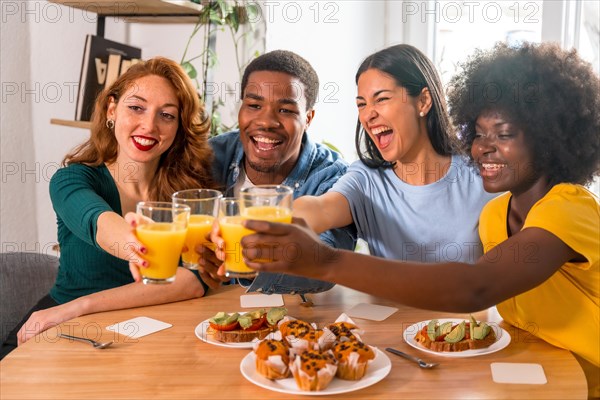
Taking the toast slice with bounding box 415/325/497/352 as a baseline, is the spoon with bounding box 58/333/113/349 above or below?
below

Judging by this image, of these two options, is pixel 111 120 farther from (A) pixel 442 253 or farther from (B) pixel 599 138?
(B) pixel 599 138

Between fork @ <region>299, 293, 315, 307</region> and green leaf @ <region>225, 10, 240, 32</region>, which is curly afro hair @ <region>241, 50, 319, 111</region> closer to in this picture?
green leaf @ <region>225, 10, 240, 32</region>

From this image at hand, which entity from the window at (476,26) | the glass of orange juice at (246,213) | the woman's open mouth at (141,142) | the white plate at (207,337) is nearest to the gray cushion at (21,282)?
the woman's open mouth at (141,142)

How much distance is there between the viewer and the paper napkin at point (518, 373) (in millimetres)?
1417

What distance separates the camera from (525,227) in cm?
155

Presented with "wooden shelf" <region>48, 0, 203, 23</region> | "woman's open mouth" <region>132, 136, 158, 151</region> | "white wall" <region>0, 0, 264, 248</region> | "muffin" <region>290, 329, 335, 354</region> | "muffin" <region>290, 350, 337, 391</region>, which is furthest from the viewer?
"white wall" <region>0, 0, 264, 248</region>

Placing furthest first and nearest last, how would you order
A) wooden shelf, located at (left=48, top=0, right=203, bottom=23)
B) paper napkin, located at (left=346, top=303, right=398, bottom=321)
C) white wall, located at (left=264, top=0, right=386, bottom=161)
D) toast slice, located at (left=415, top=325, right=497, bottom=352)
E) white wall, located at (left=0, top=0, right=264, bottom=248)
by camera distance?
white wall, located at (left=0, top=0, right=264, bottom=248)
white wall, located at (left=264, top=0, right=386, bottom=161)
wooden shelf, located at (left=48, top=0, right=203, bottom=23)
paper napkin, located at (left=346, top=303, right=398, bottom=321)
toast slice, located at (left=415, top=325, right=497, bottom=352)

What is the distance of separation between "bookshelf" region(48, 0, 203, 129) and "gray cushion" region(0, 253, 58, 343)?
862mm

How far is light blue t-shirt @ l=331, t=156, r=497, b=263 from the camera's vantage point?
2145 millimetres

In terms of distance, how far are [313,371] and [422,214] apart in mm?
952

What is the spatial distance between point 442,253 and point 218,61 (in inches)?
67.5

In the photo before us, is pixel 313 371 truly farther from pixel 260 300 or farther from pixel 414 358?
pixel 260 300

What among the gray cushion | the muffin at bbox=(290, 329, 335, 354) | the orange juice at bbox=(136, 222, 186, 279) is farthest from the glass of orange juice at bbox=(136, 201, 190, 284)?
the gray cushion

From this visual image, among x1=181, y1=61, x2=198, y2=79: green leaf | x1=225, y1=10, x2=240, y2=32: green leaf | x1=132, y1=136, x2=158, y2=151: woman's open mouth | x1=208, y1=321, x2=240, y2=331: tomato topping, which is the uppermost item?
x1=225, y1=10, x2=240, y2=32: green leaf
